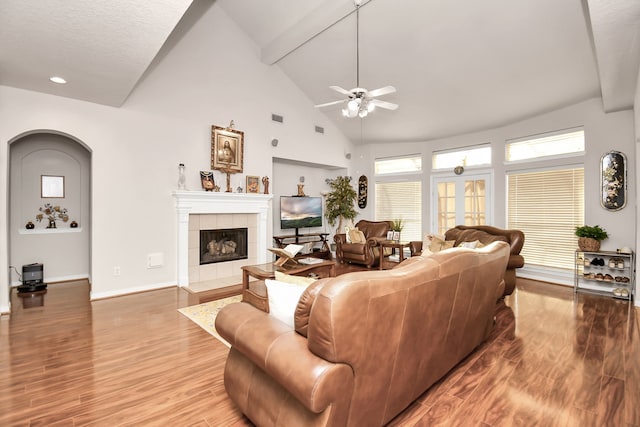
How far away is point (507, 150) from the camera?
5797 millimetres

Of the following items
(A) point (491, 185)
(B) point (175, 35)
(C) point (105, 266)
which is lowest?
(C) point (105, 266)

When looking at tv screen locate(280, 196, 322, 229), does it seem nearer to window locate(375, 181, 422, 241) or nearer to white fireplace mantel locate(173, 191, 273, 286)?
white fireplace mantel locate(173, 191, 273, 286)

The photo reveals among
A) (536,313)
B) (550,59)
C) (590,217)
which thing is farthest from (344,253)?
(550,59)

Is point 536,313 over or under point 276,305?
under

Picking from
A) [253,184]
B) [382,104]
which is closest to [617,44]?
[382,104]

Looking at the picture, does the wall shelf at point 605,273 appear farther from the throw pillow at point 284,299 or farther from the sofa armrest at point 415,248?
the throw pillow at point 284,299

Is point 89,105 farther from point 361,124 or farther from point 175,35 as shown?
point 361,124

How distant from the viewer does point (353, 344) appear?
128cm

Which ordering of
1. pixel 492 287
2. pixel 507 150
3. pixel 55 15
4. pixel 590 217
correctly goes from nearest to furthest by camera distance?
pixel 55 15, pixel 492 287, pixel 590 217, pixel 507 150

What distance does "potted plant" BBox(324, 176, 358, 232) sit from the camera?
7.43 metres

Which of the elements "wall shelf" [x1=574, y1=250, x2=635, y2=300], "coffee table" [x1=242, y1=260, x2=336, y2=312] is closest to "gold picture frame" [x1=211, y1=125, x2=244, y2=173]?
"coffee table" [x1=242, y1=260, x2=336, y2=312]

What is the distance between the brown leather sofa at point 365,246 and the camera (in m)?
6.26

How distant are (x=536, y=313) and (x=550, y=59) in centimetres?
342

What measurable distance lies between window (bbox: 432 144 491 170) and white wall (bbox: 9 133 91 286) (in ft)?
22.4
